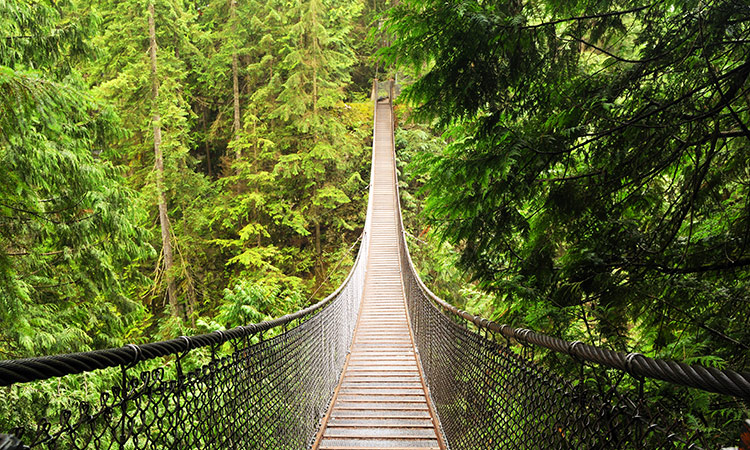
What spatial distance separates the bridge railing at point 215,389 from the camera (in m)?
0.69

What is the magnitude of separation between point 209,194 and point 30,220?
22.1ft

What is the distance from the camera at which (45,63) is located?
350cm

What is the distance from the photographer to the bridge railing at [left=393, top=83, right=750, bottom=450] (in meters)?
0.69

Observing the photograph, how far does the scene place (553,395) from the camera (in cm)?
110

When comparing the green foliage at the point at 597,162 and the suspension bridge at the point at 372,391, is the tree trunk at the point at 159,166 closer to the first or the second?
the suspension bridge at the point at 372,391

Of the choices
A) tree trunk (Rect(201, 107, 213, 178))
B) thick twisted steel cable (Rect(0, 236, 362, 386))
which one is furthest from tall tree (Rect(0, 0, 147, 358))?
tree trunk (Rect(201, 107, 213, 178))

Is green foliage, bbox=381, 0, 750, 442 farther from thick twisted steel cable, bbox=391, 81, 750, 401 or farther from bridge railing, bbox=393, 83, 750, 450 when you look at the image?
thick twisted steel cable, bbox=391, 81, 750, 401

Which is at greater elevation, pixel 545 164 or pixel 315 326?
pixel 545 164

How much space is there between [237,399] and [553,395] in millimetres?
1129

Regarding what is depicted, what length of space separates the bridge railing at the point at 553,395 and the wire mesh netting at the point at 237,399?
902 millimetres

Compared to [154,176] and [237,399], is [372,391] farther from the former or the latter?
[154,176]

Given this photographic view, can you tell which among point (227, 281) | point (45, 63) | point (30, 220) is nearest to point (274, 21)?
point (227, 281)

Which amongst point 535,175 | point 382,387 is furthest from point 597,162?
point 382,387

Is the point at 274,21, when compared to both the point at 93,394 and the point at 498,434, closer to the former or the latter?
the point at 93,394
